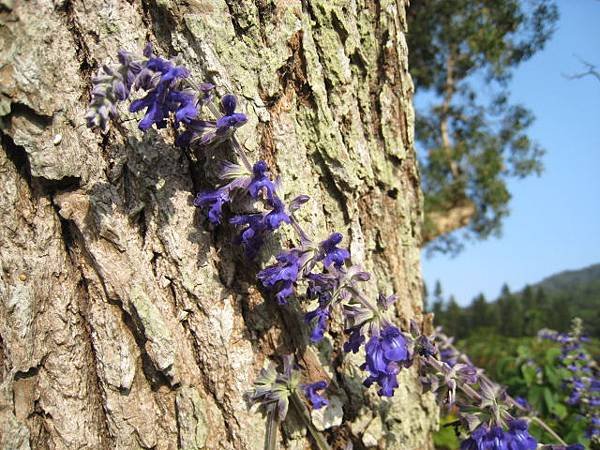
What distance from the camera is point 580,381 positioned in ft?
12.0

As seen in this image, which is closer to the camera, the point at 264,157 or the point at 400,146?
the point at 264,157

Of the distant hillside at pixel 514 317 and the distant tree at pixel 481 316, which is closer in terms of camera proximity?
the distant hillside at pixel 514 317

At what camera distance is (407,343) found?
1723mm

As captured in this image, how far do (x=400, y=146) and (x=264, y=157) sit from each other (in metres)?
0.75

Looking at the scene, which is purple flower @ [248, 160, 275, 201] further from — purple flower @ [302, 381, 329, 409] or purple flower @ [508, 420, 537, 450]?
purple flower @ [508, 420, 537, 450]

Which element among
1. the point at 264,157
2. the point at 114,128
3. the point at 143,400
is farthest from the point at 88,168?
the point at 143,400

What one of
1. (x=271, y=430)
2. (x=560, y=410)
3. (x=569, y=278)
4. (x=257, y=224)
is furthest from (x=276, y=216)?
(x=569, y=278)

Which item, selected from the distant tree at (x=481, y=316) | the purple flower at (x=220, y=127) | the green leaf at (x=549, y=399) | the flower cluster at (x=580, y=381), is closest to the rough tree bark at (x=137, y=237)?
the purple flower at (x=220, y=127)

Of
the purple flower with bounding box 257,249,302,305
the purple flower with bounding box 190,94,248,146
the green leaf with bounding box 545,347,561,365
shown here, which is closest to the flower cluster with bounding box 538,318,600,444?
the green leaf with bounding box 545,347,561,365

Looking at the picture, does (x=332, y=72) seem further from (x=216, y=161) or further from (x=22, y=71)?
(x=22, y=71)

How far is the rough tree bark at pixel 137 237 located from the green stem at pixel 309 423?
0.19 ft

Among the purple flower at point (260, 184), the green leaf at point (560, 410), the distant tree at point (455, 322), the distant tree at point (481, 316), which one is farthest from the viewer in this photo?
the distant tree at point (481, 316)

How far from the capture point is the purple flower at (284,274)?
4.94ft

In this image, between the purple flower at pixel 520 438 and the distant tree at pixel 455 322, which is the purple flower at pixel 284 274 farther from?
the distant tree at pixel 455 322
